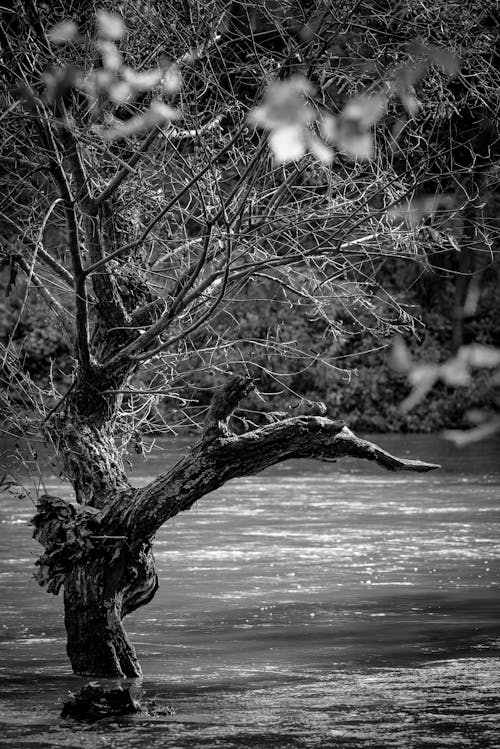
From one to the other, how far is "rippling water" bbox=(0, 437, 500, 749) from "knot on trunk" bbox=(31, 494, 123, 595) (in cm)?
79

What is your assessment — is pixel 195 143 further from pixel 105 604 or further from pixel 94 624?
pixel 94 624

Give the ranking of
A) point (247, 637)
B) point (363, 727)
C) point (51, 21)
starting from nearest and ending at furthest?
point (363, 727), point (51, 21), point (247, 637)

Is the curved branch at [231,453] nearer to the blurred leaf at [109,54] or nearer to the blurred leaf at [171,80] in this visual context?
the blurred leaf at [171,80]

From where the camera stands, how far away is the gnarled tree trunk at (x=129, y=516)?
287 inches

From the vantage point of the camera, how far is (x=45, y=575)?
24.7ft

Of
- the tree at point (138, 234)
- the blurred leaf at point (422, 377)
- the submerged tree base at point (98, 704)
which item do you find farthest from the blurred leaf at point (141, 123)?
the blurred leaf at point (422, 377)

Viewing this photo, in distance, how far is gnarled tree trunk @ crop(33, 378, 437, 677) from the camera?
728 cm

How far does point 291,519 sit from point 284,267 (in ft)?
26.8

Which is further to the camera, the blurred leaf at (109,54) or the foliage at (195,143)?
the blurred leaf at (109,54)

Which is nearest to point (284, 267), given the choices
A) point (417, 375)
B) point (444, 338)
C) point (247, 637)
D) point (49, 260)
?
point (49, 260)

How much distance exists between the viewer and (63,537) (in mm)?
7461

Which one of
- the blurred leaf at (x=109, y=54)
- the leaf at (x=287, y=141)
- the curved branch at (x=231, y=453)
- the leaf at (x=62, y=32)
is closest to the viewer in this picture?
the leaf at (x=287, y=141)

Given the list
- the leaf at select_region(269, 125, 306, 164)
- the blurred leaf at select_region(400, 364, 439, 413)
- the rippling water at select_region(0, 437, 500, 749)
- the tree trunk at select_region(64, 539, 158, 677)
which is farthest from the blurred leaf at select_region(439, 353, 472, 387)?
Result: the tree trunk at select_region(64, 539, 158, 677)

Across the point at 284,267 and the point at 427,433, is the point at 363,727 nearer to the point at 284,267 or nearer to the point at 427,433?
the point at 284,267
